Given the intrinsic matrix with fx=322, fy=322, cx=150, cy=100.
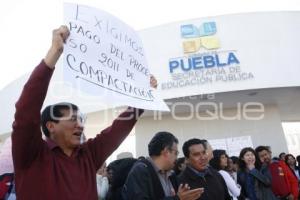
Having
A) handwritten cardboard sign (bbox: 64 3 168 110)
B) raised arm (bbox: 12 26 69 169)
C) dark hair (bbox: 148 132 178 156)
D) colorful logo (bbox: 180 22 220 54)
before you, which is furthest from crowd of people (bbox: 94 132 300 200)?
colorful logo (bbox: 180 22 220 54)

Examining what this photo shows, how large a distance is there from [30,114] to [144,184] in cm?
127

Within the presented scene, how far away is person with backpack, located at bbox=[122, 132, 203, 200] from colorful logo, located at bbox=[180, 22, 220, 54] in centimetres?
760

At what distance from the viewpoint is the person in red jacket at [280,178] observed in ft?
16.4

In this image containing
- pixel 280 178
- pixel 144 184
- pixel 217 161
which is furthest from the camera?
pixel 280 178

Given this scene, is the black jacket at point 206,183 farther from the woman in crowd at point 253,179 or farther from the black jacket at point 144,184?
the woman in crowd at point 253,179

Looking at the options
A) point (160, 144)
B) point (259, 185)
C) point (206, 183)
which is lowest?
point (259, 185)

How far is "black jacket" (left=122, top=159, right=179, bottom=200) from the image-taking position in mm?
2430

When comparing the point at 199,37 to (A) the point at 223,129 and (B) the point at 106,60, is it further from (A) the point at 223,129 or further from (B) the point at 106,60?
(B) the point at 106,60

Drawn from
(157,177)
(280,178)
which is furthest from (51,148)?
(280,178)

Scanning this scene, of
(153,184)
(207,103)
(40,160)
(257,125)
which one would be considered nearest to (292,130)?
(257,125)

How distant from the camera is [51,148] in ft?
5.53

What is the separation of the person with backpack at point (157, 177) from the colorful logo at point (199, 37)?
7.60m

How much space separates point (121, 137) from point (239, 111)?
10450 millimetres

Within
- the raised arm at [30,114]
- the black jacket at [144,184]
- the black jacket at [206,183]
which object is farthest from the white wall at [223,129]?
the raised arm at [30,114]
